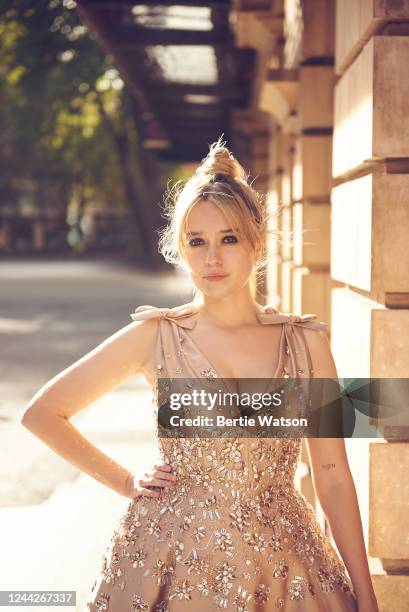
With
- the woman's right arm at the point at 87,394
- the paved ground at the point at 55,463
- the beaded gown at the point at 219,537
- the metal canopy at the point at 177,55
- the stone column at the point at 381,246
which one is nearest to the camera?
the beaded gown at the point at 219,537

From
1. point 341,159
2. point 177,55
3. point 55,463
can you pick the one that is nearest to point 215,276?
point 341,159

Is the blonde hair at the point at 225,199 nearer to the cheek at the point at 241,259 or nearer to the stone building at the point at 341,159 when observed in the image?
the cheek at the point at 241,259

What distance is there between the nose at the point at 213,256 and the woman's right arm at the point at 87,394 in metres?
0.24

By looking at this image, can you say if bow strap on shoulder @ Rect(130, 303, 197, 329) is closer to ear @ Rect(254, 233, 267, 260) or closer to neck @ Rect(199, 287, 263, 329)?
neck @ Rect(199, 287, 263, 329)

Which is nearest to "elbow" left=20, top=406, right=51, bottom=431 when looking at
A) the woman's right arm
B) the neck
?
the woman's right arm

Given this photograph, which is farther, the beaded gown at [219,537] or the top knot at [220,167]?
the top knot at [220,167]

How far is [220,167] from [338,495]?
0.89 meters

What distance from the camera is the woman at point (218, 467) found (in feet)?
6.89

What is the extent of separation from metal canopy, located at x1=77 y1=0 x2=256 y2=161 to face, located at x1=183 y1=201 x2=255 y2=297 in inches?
176

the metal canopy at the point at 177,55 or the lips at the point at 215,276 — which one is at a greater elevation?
the metal canopy at the point at 177,55

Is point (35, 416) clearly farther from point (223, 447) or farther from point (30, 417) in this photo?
point (223, 447)

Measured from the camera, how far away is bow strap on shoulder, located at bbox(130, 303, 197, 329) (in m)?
2.26

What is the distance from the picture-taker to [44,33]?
477 inches

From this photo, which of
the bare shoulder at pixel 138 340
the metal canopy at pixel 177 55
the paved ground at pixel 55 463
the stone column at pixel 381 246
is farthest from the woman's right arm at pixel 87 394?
the metal canopy at pixel 177 55
